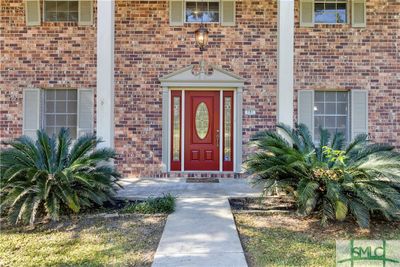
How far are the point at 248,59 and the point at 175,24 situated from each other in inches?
74.5

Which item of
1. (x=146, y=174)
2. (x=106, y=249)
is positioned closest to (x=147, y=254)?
(x=106, y=249)

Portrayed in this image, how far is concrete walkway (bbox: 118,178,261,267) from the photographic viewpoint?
376 cm

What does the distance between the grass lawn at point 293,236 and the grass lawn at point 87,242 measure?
3.85 feet

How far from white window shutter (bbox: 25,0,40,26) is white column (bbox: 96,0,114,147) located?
2.11 meters

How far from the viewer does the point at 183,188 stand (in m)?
7.04

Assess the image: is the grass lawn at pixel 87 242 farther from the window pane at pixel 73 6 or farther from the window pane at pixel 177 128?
the window pane at pixel 73 6

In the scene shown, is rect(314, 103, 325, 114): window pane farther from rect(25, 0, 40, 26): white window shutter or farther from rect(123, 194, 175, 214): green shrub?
rect(25, 0, 40, 26): white window shutter

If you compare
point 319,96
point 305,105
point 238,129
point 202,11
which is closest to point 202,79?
point 238,129

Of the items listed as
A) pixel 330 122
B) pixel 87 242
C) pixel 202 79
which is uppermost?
pixel 202 79

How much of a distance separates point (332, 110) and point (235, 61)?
2.60 metres

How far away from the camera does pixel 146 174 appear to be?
27.1 feet

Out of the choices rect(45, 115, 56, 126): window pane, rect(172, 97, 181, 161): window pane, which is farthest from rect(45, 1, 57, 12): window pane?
rect(172, 97, 181, 161): window pane

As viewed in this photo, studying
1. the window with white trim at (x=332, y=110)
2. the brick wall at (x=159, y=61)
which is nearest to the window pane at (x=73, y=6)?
the brick wall at (x=159, y=61)

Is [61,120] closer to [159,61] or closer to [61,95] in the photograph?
[61,95]
